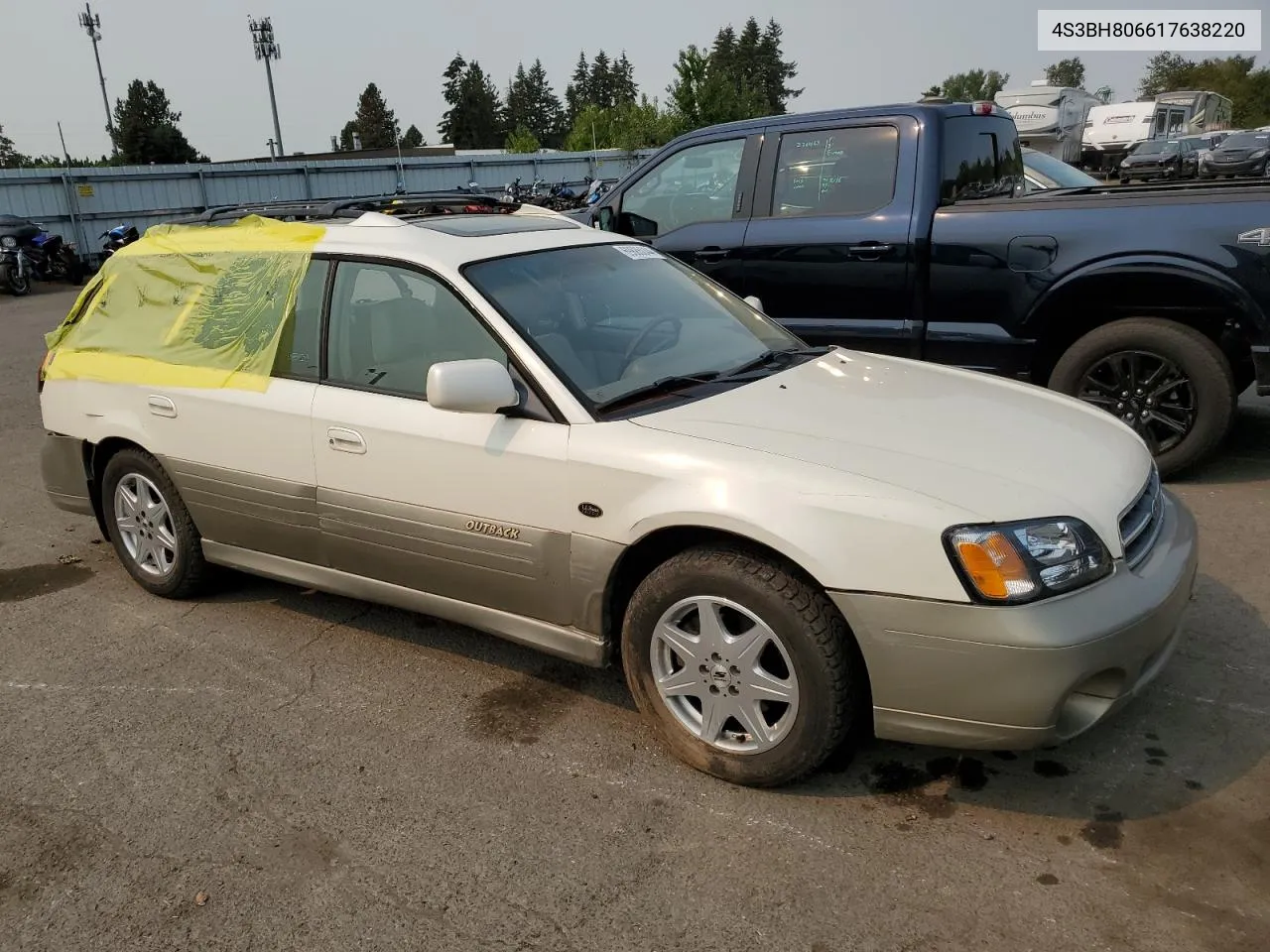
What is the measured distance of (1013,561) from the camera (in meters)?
2.58

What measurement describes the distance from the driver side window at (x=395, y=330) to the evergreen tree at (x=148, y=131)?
7705 cm

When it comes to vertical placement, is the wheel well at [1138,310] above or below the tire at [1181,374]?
above

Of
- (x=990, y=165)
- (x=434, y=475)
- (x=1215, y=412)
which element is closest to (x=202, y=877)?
(x=434, y=475)

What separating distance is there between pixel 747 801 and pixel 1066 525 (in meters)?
1.19

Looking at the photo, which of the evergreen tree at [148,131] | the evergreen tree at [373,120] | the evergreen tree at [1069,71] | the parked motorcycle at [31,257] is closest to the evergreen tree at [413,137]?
the evergreen tree at [373,120]

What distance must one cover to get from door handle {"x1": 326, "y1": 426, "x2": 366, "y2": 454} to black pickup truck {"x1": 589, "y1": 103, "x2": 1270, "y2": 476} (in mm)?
3423

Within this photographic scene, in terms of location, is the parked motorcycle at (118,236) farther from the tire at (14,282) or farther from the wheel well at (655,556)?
the wheel well at (655,556)

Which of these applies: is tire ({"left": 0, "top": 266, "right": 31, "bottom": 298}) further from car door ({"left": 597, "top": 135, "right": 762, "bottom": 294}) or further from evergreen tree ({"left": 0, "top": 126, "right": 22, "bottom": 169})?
evergreen tree ({"left": 0, "top": 126, "right": 22, "bottom": 169})

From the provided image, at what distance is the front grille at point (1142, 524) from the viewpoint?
9.34ft

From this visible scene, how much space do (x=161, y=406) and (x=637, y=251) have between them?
2127 millimetres

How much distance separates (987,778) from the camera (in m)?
3.02

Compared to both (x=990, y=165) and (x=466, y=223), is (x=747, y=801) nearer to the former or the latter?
(x=466, y=223)

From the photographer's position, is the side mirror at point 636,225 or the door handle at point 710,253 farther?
the side mirror at point 636,225

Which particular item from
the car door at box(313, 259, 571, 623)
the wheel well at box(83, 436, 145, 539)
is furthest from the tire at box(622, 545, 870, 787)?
the wheel well at box(83, 436, 145, 539)
